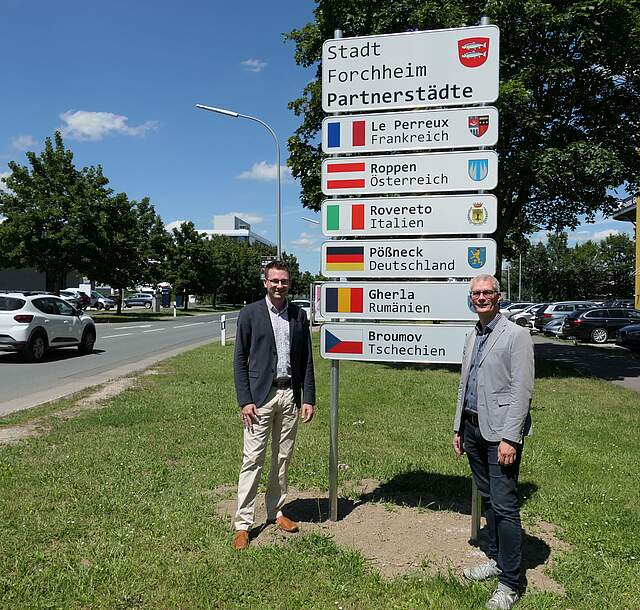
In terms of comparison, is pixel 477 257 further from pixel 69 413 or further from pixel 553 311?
pixel 553 311

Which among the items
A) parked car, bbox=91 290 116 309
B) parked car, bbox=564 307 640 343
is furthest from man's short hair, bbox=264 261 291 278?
parked car, bbox=91 290 116 309

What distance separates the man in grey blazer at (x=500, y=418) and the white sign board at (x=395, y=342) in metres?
0.90

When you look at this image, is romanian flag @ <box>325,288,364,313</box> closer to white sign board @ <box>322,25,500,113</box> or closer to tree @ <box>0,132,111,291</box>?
white sign board @ <box>322,25,500,113</box>

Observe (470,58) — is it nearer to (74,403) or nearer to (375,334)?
(375,334)

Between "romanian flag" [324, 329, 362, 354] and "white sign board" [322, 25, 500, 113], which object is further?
"romanian flag" [324, 329, 362, 354]

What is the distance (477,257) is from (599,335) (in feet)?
77.9

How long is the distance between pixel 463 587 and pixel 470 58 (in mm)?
3612

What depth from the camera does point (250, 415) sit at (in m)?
4.13

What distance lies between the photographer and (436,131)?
4.69 m

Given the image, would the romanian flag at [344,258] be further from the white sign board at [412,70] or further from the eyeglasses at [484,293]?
the eyeglasses at [484,293]

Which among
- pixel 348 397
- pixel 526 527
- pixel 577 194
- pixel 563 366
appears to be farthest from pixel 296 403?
pixel 563 366

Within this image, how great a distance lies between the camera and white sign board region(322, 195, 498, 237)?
15.0 feet

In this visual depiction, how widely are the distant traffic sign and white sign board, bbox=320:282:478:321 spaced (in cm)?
8

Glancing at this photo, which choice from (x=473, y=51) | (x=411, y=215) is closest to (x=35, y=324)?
(x=411, y=215)
